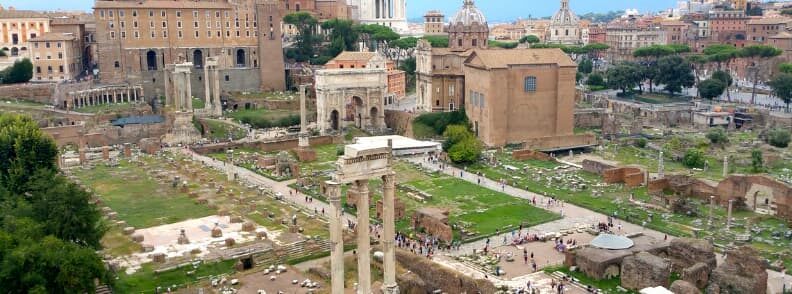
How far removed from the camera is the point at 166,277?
105ft

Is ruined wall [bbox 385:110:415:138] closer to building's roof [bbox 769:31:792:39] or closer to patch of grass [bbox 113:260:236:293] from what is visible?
patch of grass [bbox 113:260:236:293]

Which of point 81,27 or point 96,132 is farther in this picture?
point 81,27

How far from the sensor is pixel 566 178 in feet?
166

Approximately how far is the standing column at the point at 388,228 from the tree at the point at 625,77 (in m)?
63.7

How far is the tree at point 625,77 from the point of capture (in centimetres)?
8375

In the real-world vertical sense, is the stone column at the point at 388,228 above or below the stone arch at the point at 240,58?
below

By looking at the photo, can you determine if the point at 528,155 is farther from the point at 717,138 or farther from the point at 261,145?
the point at 261,145

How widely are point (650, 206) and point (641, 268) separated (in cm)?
1384

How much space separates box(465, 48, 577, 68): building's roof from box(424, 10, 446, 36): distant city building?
58.1m

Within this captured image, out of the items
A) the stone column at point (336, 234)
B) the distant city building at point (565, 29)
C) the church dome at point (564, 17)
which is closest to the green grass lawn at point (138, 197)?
the stone column at point (336, 234)

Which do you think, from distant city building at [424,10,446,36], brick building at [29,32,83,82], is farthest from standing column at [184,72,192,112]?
distant city building at [424,10,446,36]

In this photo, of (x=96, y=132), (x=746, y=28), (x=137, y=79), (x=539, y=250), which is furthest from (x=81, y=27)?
(x=746, y=28)

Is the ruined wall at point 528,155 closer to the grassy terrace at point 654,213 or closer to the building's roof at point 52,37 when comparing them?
the grassy terrace at point 654,213

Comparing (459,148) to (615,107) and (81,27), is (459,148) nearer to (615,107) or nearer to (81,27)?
(615,107)
